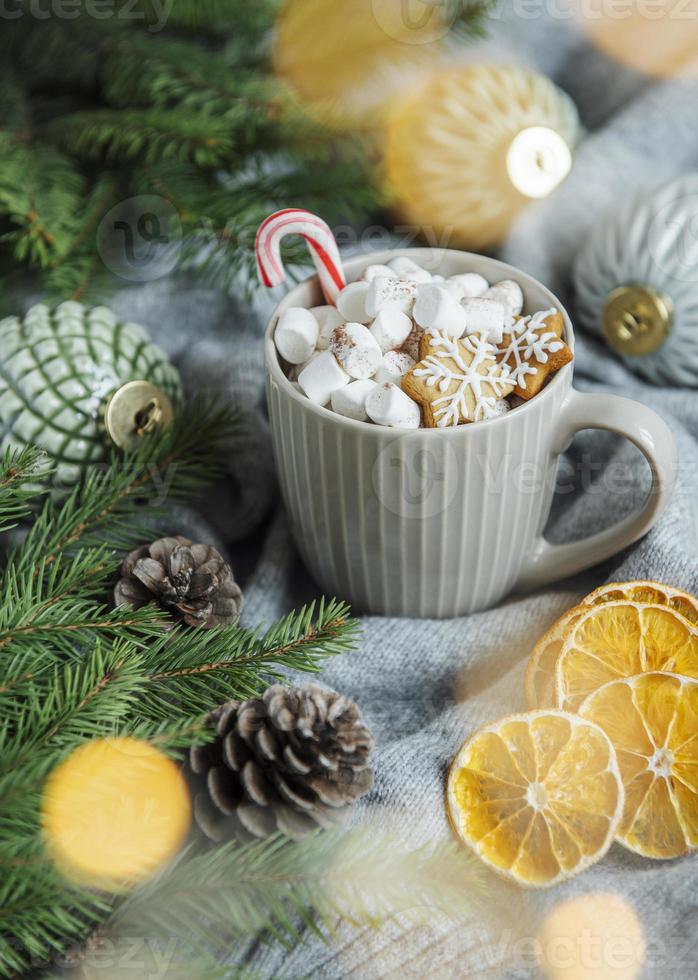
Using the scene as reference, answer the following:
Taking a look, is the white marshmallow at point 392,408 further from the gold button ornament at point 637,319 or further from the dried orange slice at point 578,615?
the gold button ornament at point 637,319

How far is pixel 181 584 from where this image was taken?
0.69 m

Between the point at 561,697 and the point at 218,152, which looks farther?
the point at 218,152

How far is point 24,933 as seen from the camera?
0.49 m

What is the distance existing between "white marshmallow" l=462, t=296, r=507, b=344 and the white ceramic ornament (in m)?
0.25

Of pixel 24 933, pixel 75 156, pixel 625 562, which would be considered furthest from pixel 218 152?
pixel 24 933

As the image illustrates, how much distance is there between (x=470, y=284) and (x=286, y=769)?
41cm

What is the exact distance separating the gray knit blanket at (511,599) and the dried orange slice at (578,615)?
0.08 ft

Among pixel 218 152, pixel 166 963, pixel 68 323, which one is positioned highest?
pixel 218 152

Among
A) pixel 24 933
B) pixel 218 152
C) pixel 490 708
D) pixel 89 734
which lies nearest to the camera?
pixel 24 933

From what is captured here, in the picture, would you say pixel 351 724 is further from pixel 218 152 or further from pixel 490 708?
pixel 218 152

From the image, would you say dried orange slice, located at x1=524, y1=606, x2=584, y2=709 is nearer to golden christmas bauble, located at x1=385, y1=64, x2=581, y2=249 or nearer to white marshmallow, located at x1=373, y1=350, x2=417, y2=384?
white marshmallow, located at x1=373, y1=350, x2=417, y2=384

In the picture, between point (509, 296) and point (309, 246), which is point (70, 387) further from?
point (509, 296)

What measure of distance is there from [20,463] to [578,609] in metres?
0.44

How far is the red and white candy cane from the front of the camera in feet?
2.37
